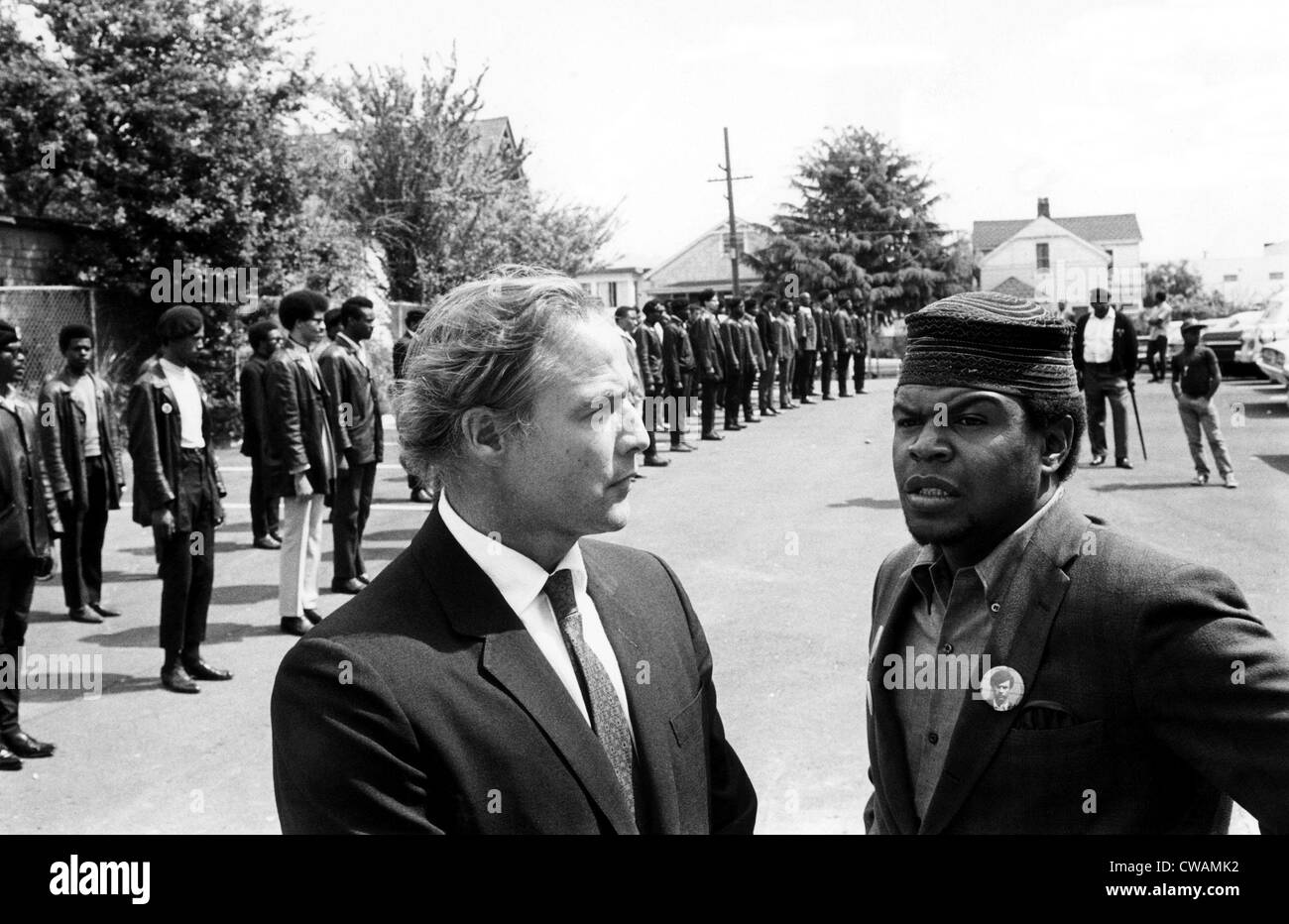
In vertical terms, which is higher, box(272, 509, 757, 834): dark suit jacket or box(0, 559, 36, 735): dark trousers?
box(272, 509, 757, 834): dark suit jacket

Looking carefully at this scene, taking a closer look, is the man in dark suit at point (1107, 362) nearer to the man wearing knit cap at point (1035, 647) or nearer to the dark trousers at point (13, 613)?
the dark trousers at point (13, 613)

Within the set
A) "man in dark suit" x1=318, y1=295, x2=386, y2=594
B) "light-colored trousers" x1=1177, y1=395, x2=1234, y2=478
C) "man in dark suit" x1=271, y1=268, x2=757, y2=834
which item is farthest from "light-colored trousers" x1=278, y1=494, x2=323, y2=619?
"light-colored trousers" x1=1177, y1=395, x2=1234, y2=478

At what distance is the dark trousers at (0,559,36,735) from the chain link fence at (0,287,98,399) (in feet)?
28.5

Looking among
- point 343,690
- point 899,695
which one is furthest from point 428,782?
point 899,695

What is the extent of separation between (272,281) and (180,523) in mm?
11983

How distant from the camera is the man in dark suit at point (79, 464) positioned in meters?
7.34

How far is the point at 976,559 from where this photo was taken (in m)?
2.01

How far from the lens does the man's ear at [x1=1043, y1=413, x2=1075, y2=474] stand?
2.03 m

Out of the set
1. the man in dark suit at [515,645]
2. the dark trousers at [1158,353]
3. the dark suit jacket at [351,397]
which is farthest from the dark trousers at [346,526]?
the dark trousers at [1158,353]

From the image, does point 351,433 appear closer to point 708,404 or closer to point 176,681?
point 176,681

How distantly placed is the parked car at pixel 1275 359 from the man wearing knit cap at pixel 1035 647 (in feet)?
59.9

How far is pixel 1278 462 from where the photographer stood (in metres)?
13.0

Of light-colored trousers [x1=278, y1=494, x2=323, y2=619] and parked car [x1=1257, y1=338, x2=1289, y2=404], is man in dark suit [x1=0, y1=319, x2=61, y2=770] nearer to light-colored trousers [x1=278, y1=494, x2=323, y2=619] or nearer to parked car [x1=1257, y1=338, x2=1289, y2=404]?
light-colored trousers [x1=278, y1=494, x2=323, y2=619]
